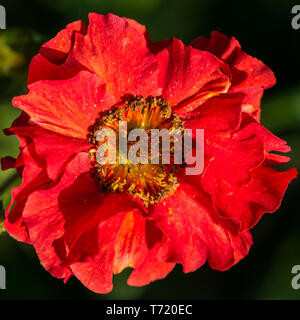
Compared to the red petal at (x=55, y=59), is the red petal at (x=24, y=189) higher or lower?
lower

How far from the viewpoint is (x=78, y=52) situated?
1399mm

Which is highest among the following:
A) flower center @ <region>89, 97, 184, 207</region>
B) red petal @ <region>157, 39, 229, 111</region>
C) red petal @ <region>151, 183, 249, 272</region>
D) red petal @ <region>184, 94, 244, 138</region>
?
red petal @ <region>157, 39, 229, 111</region>

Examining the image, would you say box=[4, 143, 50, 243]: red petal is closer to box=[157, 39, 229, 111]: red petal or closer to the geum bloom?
the geum bloom

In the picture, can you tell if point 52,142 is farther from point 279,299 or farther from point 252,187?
point 279,299

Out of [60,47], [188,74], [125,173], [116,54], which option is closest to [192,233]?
[125,173]

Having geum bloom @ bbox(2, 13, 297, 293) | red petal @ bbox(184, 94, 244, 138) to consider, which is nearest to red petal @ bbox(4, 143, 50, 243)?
geum bloom @ bbox(2, 13, 297, 293)

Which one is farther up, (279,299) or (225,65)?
(225,65)

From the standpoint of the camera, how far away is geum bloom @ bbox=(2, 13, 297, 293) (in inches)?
54.5

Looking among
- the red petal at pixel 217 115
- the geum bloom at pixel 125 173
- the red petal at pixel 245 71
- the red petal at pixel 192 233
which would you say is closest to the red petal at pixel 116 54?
the geum bloom at pixel 125 173

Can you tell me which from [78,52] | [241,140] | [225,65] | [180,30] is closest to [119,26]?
[78,52]

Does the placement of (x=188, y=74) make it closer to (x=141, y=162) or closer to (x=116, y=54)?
(x=116, y=54)

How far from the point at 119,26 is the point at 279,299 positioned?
1.65m

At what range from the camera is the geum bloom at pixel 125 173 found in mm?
1384

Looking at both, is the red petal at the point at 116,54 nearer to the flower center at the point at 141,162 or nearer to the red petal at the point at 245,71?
the flower center at the point at 141,162
